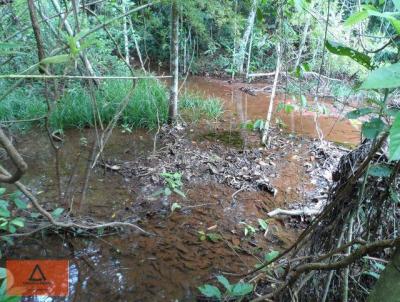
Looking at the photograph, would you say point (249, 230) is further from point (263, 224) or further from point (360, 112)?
point (360, 112)

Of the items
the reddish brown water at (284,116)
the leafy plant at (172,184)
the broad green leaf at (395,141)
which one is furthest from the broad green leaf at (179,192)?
the broad green leaf at (395,141)

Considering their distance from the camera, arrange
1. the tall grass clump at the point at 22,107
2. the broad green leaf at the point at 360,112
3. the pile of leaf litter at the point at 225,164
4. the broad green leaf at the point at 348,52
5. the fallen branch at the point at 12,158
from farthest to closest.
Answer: the tall grass clump at the point at 22,107 → the pile of leaf litter at the point at 225,164 → the broad green leaf at the point at 360,112 → the broad green leaf at the point at 348,52 → the fallen branch at the point at 12,158

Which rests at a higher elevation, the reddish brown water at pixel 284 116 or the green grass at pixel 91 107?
the green grass at pixel 91 107

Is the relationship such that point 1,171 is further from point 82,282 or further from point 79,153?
point 79,153

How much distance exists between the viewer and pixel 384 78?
1.79 feet

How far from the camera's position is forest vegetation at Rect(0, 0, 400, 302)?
1296 millimetres

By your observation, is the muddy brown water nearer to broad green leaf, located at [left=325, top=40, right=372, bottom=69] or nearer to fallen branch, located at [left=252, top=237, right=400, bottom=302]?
fallen branch, located at [left=252, top=237, right=400, bottom=302]

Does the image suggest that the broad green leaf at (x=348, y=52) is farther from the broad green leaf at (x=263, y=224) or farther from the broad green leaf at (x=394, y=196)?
the broad green leaf at (x=263, y=224)

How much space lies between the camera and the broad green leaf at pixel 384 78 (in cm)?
53

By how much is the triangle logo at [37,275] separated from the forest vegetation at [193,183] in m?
0.14

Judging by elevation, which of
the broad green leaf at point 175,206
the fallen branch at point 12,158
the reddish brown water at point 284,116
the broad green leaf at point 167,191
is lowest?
the reddish brown water at point 284,116

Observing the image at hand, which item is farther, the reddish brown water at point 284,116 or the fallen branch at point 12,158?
the reddish brown water at point 284,116

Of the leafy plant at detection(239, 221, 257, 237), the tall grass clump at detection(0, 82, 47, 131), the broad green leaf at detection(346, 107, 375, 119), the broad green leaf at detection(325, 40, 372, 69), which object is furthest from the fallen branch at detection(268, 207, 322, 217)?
the tall grass clump at detection(0, 82, 47, 131)

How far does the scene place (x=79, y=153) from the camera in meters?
3.68
